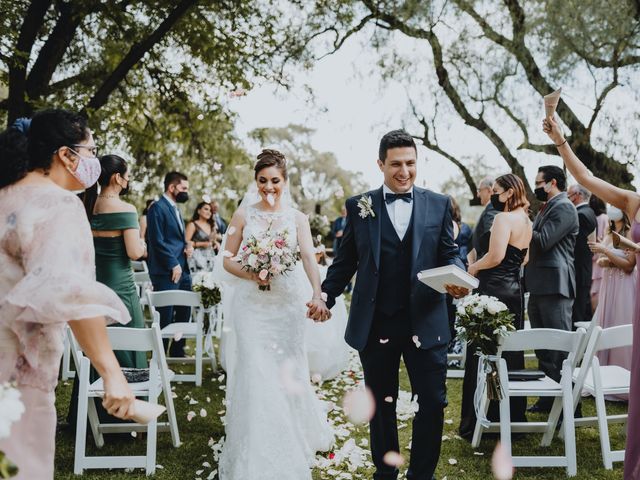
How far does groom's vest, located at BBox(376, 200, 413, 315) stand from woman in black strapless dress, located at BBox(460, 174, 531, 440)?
158 centimetres

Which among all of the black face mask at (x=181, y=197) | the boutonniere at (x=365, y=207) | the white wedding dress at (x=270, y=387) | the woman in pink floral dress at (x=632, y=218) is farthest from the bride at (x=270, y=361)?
the black face mask at (x=181, y=197)

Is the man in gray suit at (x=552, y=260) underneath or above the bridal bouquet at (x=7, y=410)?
above

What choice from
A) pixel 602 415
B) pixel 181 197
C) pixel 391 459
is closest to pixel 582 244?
pixel 602 415

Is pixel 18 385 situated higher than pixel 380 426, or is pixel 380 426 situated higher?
pixel 18 385

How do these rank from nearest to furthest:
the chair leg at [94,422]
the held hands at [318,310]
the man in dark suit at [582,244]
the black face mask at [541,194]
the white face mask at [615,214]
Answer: the held hands at [318,310] → the chair leg at [94,422] → the black face mask at [541,194] → the white face mask at [615,214] → the man in dark suit at [582,244]

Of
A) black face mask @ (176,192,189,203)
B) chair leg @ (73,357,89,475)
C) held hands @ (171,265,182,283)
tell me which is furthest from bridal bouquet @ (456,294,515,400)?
black face mask @ (176,192,189,203)

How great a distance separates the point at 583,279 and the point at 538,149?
6734 millimetres

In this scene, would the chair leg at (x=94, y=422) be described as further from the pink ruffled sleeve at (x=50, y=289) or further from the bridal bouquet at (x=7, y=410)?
the bridal bouquet at (x=7, y=410)

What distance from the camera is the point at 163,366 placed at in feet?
15.4

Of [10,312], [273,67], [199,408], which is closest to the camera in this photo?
[10,312]

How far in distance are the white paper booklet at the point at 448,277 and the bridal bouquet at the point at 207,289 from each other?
389 cm

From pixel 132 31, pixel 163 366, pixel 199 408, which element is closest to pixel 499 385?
pixel 163 366

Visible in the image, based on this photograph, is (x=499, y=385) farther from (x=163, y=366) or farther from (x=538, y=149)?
(x=538, y=149)

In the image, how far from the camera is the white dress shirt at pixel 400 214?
3.77m
